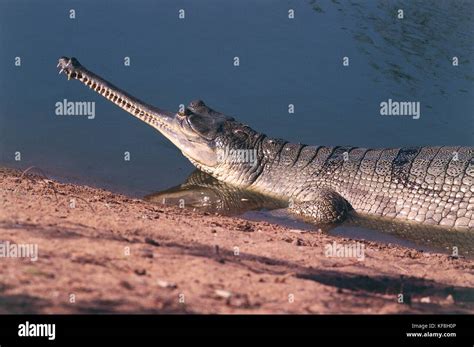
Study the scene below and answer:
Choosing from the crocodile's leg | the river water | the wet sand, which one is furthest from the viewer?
the river water

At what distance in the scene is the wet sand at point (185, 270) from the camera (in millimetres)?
5535

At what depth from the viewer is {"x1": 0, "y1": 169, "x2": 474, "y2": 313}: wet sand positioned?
554 cm

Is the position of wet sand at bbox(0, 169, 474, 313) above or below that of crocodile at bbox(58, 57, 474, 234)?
below

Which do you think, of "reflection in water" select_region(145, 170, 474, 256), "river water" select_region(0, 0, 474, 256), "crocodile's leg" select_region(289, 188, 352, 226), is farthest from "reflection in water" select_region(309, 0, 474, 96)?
"reflection in water" select_region(145, 170, 474, 256)

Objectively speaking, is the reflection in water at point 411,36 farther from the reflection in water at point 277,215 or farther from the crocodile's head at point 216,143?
the reflection in water at point 277,215

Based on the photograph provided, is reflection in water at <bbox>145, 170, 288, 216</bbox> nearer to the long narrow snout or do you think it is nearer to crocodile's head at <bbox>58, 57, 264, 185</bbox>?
crocodile's head at <bbox>58, 57, 264, 185</bbox>

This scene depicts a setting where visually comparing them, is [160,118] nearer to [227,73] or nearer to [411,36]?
[227,73]

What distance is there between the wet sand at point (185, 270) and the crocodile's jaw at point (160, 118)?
291 centimetres

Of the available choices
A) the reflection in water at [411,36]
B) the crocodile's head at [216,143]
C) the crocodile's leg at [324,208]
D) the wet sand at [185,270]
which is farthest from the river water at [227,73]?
the wet sand at [185,270]

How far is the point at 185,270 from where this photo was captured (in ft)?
19.8

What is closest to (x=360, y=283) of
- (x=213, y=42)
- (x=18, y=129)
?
(x=18, y=129)

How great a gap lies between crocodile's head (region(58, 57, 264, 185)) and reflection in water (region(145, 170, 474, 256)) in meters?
0.25
